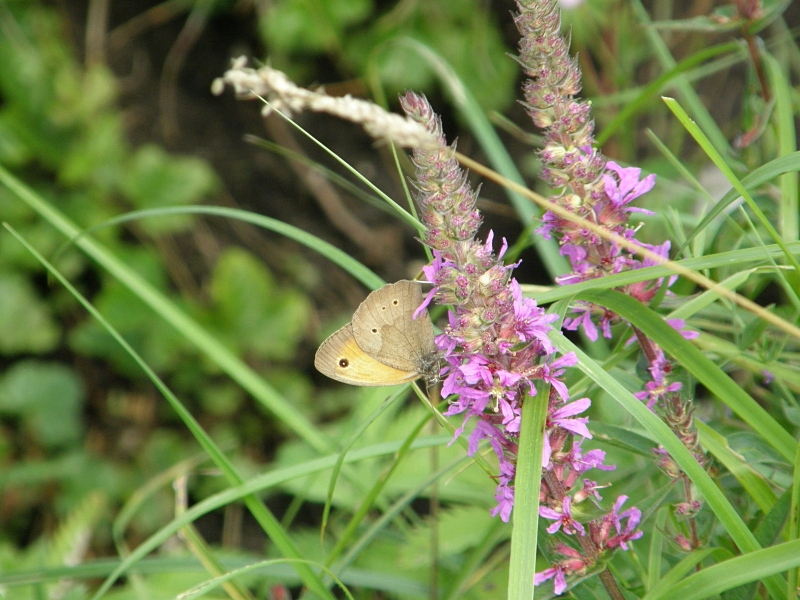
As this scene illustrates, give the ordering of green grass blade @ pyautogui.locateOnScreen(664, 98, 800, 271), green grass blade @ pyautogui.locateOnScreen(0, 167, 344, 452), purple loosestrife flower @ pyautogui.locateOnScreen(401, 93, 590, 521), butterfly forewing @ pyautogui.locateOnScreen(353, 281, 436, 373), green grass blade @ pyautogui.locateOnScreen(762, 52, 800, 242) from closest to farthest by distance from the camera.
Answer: purple loosestrife flower @ pyautogui.locateOnScreen(401, 93, 590, 521)
green grass blade @ pyautogui.locateOnScreen(664, 98, 800, 271)
butterfly forewing @ pyautogui.locateOnScreen(353, 281, 436, 373)
green grass blade @ pyautogui.locateOnScreen(762, 52, 800, 242)
green grass blade @ pyautogui.locateOnScreen(0, 167, 344, 452)

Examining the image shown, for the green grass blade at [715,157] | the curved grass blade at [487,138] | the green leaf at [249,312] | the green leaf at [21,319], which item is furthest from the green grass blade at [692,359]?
the green leaf at [21,319]

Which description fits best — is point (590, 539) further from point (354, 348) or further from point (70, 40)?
point (70, 40)

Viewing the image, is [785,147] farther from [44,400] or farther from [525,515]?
[44,400]

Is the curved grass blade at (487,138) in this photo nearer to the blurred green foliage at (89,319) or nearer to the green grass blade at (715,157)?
the green grass blade at (715,157)

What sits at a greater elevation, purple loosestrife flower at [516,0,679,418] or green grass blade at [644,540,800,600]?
purple loosestrife flower at [516,0,679,418]

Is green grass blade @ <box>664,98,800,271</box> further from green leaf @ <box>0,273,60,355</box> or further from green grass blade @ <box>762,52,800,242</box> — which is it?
green leaf @ <box>0,273,60,355</box>

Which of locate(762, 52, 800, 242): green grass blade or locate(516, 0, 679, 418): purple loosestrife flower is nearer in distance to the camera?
locate(516, 0, 679, 418): purple loosestrife flower

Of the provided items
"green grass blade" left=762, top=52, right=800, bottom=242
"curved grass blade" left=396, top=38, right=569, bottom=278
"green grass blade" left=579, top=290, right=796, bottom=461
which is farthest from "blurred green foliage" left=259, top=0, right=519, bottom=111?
"green grass blade" left=579, top=290, right=796, bottom=461

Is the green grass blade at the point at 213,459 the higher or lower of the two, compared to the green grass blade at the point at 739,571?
higher

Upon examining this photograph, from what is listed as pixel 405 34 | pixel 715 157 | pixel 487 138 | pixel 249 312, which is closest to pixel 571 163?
pixel 715 157
